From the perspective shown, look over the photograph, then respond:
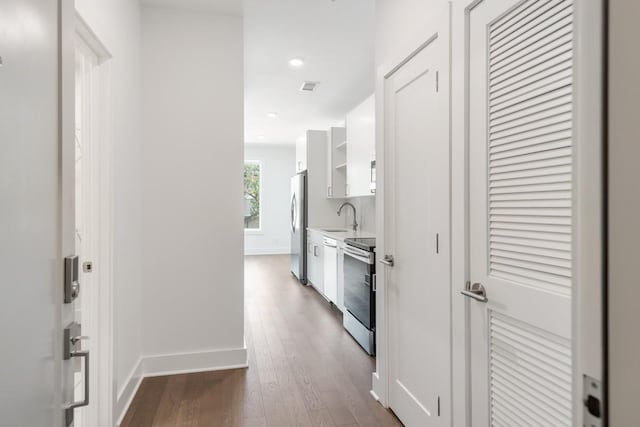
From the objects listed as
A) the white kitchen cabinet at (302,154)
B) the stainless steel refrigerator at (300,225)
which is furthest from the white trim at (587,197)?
the white kitchen cabinet at (302,154)

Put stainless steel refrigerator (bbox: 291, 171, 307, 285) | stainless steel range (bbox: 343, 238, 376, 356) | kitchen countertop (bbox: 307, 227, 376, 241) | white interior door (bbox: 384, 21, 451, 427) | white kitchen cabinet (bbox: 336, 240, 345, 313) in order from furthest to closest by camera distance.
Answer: stainless steel refrigerator (bbox: 291, 171, 307, 285)
kitchen countertop (bbox: 307, 227, 376, 241)
white kitchen cabinet (bbox: 336, 240, 345, 313)
stainless steel range (bbox: 343, 238, 376, 356)
white interior door (bbox: 384, 21, 451, 427)

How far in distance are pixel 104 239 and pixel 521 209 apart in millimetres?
1985

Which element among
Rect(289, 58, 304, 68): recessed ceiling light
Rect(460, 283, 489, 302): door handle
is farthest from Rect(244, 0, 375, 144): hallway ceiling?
Rect(460, 283, 489, 302): door handle

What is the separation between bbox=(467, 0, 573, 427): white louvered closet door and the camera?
43.3 inches

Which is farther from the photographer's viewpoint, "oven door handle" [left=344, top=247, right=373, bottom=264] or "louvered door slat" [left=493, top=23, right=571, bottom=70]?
"oven door handle" [left=344, top=247, right=373, bottom=264]

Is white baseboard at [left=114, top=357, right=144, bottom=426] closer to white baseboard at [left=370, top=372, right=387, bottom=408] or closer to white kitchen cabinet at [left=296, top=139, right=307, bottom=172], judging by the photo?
white baseboard at [left=370, top=372, right=387, bottom=408]

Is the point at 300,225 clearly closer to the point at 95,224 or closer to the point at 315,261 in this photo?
the point at 315,261

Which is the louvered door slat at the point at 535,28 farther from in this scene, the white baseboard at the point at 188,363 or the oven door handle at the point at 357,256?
the white baseboard at the point at 188,363

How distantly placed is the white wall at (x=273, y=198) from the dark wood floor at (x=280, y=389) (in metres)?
5.49

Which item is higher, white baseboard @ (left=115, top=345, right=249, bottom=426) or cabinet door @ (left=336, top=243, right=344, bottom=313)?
cabinet door @ (left=336, top=243, right=344, bottom=313)

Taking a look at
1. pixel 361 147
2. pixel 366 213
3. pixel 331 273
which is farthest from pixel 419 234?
pixel 366 213

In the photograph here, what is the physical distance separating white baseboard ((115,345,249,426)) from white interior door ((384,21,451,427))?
1.27 metres

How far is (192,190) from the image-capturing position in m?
2.87
